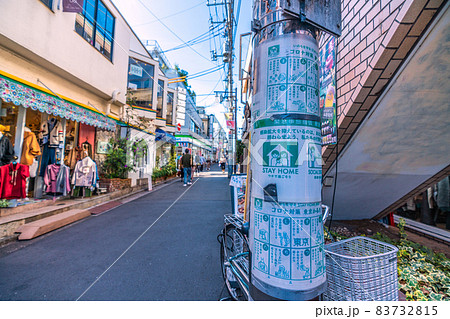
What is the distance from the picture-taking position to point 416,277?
2.60 m

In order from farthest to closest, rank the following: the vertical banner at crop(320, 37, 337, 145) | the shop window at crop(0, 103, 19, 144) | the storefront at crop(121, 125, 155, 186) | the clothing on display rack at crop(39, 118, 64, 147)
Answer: the storefront at crop(121, 125, 155, 186) → the clothing on display rack at crop(39, 118, 64, 147) → the shop window at crop(0, 103, 19, 144) → the vertical banner at crop(320, 37, 337, 145)

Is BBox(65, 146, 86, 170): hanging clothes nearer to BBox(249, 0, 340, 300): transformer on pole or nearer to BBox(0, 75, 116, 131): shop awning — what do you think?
BBox(0, 75, 116, 131): shop awning

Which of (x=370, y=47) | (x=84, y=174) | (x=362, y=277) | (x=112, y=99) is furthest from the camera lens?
(x=112, y=99)

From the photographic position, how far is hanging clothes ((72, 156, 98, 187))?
603 cm

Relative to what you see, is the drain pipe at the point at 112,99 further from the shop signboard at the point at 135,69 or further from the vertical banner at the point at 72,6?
the shop signboard at the point at 135,69

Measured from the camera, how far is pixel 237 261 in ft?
6.75

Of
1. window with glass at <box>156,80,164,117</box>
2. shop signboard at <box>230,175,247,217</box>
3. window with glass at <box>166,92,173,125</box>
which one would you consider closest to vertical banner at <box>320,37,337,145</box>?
shop signboard at <box>230,175,247,217</box>

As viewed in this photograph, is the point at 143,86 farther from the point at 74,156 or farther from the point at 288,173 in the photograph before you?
the point at 288,173

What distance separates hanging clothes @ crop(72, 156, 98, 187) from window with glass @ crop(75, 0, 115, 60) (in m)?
4.40

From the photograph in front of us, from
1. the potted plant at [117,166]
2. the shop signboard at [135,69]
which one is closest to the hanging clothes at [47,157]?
the potted plant at [117,166]

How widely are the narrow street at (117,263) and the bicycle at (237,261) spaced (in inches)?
13.7

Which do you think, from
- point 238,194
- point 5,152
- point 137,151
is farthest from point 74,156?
point 238,194

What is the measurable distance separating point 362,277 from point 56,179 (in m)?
7.05

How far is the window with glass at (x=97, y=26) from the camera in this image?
6664 millimetres
